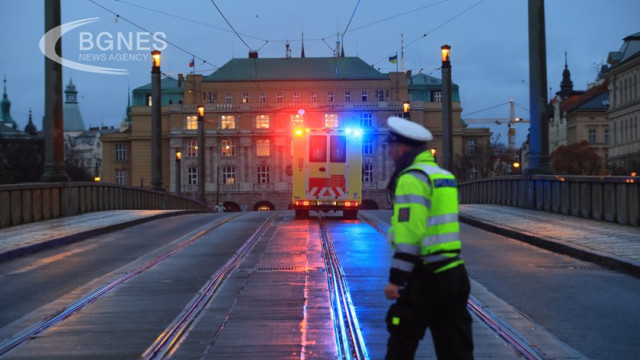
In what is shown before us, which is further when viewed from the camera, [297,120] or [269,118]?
[269,118]

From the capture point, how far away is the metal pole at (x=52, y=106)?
Answer: 21.2 meters

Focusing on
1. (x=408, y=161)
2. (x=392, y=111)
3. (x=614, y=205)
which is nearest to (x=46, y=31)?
(x=614, y=205)

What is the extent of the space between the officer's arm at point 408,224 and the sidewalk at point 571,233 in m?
7.55

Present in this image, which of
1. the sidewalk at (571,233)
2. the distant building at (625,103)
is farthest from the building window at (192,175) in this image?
the sidewalk at (571,233)

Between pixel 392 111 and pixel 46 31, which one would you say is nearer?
pixel 46 31

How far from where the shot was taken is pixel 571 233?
15664 mm

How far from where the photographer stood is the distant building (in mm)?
69562

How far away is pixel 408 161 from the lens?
4.70 metres

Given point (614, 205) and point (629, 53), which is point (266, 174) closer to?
point (629, 53)

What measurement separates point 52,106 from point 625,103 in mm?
63838

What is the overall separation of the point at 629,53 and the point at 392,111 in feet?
90.5

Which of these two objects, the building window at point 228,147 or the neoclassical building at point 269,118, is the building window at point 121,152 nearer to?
the neoclassical building at point 269,118

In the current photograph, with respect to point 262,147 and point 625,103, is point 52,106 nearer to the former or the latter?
point 625,103

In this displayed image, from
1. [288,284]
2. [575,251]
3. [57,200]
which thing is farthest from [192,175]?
[288,284]
